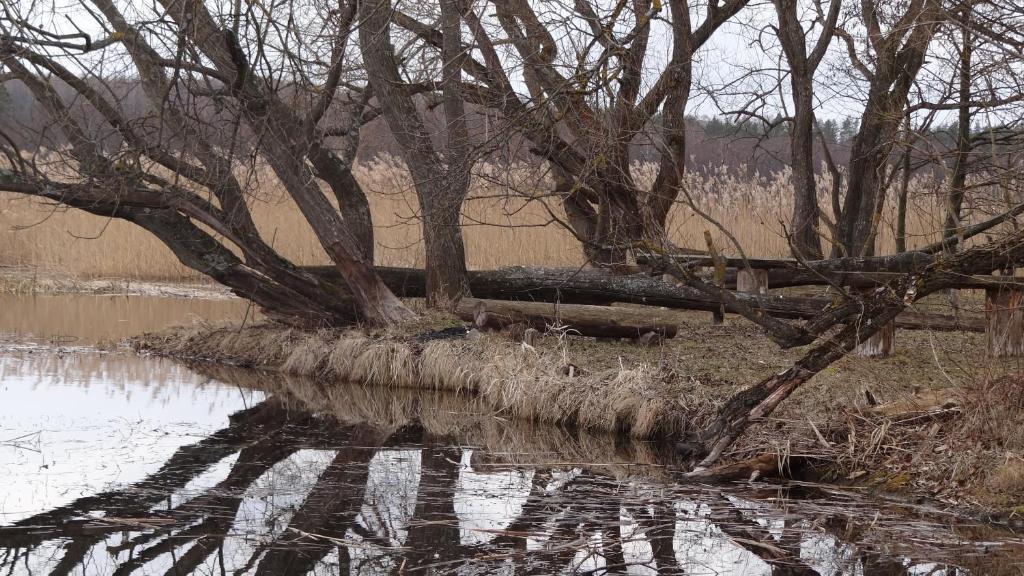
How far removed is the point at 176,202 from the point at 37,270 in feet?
26.6

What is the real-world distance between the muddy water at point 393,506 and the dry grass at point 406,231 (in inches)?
220

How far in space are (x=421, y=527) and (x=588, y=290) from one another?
254 inches

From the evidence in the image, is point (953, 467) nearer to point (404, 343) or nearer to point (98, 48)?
point (404, 343)

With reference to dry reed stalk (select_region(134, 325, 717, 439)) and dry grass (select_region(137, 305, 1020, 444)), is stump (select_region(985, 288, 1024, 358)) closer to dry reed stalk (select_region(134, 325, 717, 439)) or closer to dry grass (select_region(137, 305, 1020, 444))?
dry grass (select_region(137, 305, 1020, 444))

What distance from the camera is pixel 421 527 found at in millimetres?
5375

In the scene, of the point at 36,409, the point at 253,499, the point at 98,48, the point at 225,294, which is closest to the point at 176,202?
the point at 98,48

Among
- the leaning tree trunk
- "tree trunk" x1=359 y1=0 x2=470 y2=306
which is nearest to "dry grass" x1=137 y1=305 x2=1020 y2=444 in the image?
"tree trunk" x1=359 y1=0 x2=470 y2=306

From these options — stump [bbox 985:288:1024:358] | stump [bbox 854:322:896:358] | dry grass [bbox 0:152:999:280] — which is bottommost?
stump [bbox 854:322:896:358]

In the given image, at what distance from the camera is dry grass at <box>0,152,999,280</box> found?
14586 mm

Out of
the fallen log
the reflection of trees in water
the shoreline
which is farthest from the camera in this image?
the fallen log

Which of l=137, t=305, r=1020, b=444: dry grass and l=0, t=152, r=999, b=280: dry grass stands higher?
l=0, t=152, r=999, b=280: dry grass

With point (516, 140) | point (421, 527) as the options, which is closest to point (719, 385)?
point (421, 527)

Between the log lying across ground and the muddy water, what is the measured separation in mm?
3212

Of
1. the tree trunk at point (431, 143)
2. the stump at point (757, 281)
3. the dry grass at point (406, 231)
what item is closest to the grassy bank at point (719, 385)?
the stump at point (757, 281)
